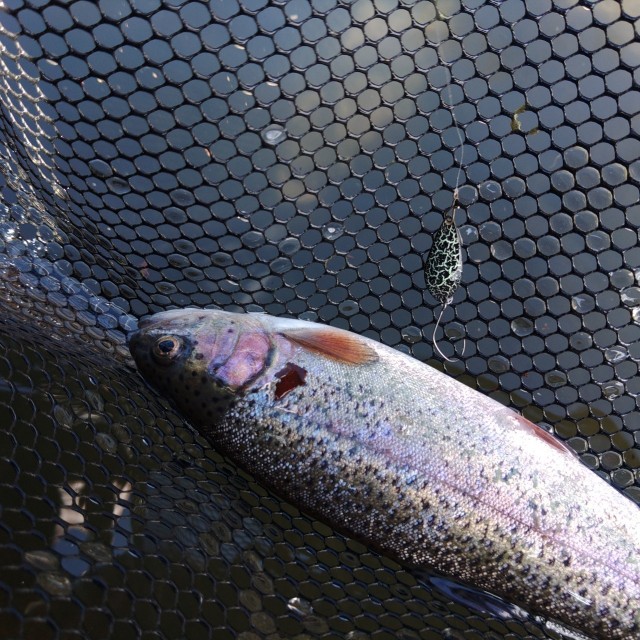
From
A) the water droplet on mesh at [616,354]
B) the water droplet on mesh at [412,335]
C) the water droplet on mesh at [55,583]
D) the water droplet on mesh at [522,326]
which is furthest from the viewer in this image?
the water droplet on mesh at [412,335]

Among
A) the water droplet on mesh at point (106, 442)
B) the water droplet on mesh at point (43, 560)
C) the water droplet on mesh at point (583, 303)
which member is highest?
the water droplet on mesh at point (583, 303)

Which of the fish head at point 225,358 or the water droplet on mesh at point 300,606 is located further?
the fish head at point 225,358

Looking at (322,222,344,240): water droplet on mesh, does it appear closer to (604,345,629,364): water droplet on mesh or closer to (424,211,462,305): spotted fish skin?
(424,211,462,305): spotted fish skin

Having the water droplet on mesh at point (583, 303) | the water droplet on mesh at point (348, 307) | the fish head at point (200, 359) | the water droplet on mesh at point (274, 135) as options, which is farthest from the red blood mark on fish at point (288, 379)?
the water droplet on mesh at point (583, 303)

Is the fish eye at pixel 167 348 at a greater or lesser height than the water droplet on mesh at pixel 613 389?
greater

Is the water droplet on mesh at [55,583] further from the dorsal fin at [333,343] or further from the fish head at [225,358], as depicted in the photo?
the dorsal fin at [333,343]

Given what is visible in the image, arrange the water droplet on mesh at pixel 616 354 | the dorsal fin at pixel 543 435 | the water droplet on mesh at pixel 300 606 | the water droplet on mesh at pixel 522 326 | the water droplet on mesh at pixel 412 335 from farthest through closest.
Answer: the water droplet on mesh at pixel 412 335
the water droplet on mesh at pixel 616 354
the water droplet on mesh at pixel 522 326
the dorsal fin at pixel 543 435
the water droplet on mesh at pixel 300 606
